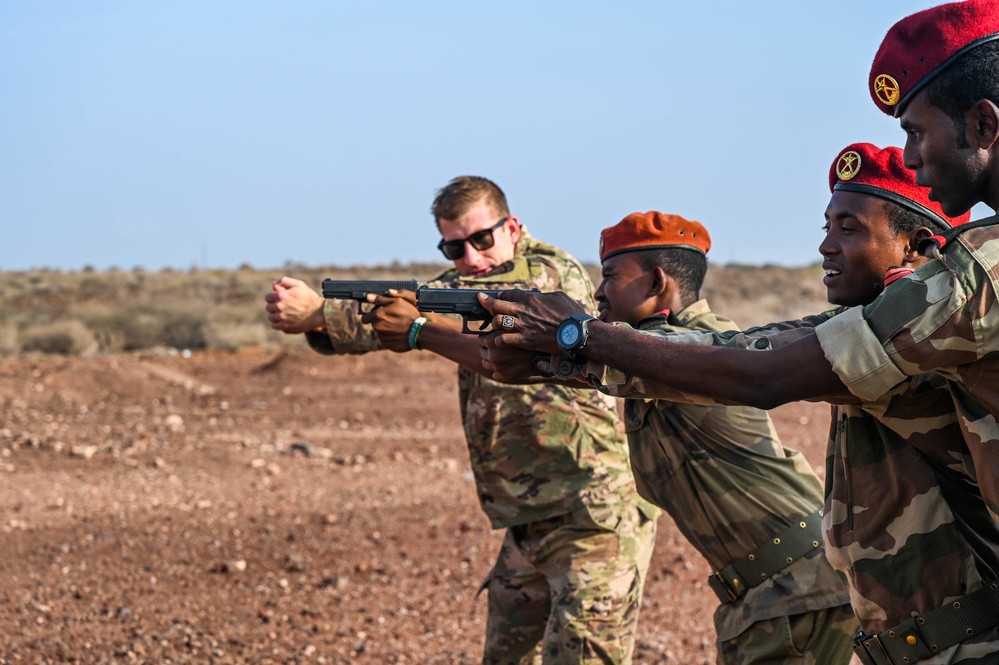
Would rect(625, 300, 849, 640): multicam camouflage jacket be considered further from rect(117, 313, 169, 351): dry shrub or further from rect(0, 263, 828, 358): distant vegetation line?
rect(117, 313, 169, 351): dry shrub

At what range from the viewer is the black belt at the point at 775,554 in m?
3.70

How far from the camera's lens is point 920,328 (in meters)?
2.18

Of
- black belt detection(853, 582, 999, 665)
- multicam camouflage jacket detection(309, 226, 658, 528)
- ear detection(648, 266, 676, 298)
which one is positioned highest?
ear detection(648, 266, 676, 298)

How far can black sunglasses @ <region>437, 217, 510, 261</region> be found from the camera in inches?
210

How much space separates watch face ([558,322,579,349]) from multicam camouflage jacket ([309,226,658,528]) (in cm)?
228

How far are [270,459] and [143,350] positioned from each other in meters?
14.6

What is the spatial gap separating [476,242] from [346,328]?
27.6 inches

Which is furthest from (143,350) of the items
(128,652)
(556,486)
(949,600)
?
(949,600)

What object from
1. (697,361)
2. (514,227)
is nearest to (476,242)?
(514,227)

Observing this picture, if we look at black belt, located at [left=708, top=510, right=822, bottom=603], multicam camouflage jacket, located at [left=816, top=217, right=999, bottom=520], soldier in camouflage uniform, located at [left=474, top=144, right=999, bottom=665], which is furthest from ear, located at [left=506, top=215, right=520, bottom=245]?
multicam camouflage jacket, located at [left=816, top=217, right=999, bottom=520]

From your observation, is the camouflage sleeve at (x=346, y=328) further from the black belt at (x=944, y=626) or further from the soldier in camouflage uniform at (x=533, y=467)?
the black belt at (x=944, y=626)

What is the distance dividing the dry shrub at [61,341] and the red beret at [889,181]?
24.1 metres

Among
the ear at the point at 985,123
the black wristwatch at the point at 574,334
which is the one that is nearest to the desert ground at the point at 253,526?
the black wristwatch at the point at 574,334

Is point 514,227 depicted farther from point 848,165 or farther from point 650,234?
point 848,165
